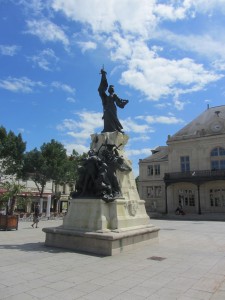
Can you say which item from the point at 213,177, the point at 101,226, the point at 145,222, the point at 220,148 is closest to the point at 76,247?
the point at 101,226

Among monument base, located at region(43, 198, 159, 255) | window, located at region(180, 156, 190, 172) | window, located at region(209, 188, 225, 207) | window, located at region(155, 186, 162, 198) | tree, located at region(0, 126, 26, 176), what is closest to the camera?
monument base, located at region(43, 198, 159, 255)

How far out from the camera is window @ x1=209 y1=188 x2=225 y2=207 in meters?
34.0

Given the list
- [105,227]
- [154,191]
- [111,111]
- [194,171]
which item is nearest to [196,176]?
[194,171]

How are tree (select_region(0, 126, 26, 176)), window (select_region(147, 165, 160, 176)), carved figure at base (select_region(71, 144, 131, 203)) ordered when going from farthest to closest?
window (select_region(147, 165, 160, 176)) < tree (select_region(0, 126, 26, 176)) < carved figure at base (select_region(71, 144, 131, 203))

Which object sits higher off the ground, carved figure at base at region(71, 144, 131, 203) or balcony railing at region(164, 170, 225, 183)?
balcony railing at region(164, 170, 225, 183)

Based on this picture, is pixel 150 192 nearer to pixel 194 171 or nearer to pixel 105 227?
pixel 194 171

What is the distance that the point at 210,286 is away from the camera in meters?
5.07

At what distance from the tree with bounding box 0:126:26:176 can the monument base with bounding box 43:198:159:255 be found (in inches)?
916

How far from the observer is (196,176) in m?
34.1

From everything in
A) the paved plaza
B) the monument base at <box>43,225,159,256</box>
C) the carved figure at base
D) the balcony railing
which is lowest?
the paved plaza

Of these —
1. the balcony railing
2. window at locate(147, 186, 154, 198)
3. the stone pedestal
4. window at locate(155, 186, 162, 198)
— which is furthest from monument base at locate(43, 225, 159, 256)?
window at locate(147, 186, 154, 198)

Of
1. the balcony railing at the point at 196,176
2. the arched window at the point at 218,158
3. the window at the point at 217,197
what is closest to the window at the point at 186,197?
the window at the point at 217,197

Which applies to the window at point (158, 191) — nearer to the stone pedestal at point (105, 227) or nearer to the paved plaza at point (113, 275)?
the stone pedestal at point (105, 227)

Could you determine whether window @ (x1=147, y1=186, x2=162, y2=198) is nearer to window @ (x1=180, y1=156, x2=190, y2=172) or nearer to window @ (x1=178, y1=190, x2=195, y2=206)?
window @ (x1=178, y1=190, x2=195, y2=206)
